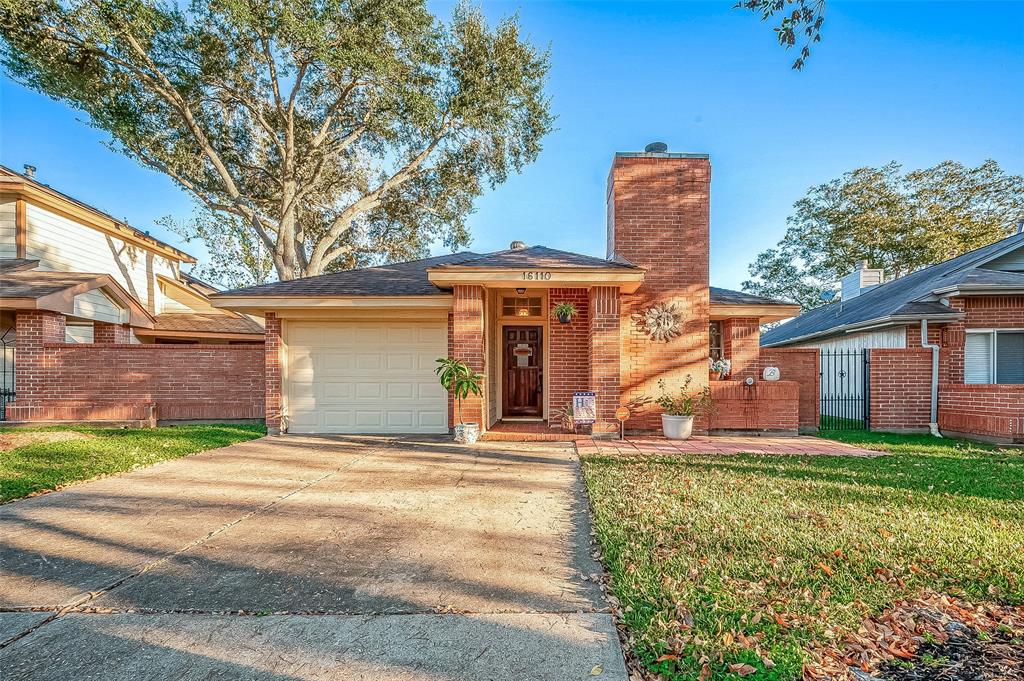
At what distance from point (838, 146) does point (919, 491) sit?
30.4ft

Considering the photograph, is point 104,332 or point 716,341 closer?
point 716,341

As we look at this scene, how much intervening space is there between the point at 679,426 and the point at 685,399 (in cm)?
55

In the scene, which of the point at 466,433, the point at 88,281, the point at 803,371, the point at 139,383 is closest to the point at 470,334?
the point at 466,433

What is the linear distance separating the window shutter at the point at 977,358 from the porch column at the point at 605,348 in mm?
7254

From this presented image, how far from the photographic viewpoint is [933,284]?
10180 mm

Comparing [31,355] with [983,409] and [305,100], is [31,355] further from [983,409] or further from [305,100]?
[983,409]

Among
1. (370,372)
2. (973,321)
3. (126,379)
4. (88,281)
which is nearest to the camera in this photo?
(370,372)

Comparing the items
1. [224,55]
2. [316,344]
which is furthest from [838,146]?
[224,55]

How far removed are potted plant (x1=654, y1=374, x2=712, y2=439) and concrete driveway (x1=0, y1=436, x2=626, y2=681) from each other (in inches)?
142

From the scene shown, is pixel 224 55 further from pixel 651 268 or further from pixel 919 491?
pixel 919 491

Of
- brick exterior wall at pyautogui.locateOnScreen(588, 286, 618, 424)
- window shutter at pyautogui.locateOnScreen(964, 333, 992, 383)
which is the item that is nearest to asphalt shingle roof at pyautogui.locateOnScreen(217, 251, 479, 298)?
brick exterior wall at pyautogui.locateOnScreen(588, 286, 618, 424)

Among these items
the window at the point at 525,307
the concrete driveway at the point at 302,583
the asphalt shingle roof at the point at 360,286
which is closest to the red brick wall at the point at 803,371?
the window at the point at 525,307

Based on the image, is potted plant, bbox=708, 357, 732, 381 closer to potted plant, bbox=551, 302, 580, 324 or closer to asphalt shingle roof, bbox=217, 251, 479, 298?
potted plant, bbox=551, 302, 580, 324

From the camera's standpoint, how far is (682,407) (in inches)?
320
